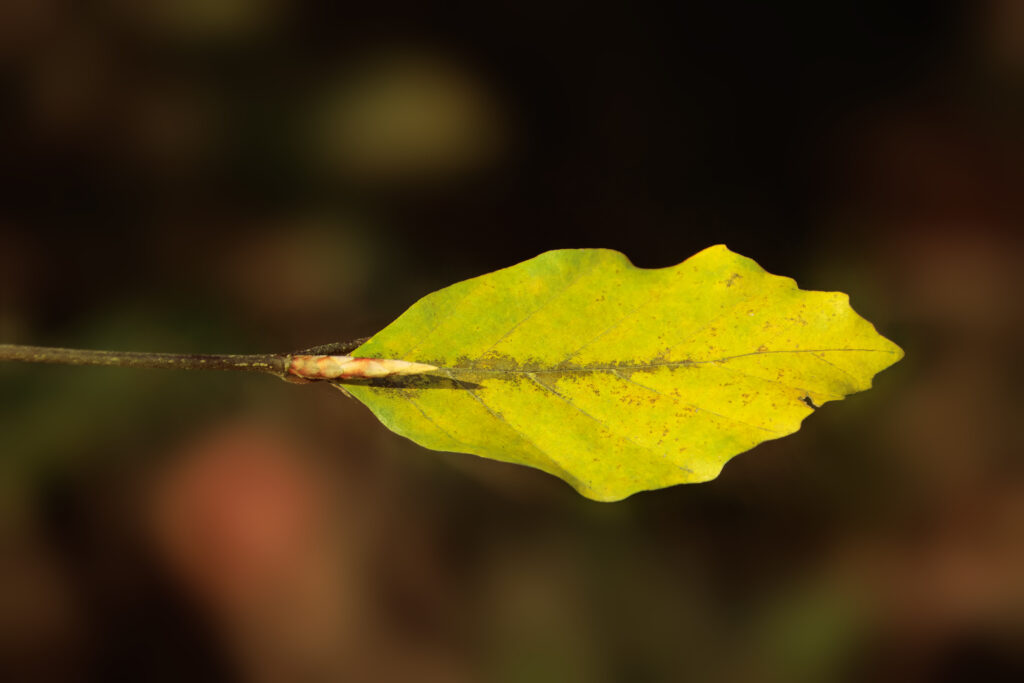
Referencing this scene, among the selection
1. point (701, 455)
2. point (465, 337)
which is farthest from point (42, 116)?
point (701, 455)

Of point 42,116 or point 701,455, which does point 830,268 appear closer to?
point 701,455

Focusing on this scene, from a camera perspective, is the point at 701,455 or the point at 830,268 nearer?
the point at 701,455

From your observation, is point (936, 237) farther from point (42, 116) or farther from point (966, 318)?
point (42, 116)

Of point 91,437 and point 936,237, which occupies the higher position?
point 936,237

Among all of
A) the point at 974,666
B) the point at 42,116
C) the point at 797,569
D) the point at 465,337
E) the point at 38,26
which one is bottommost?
the point at 974,666

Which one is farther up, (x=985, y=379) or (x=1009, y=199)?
(x=1009, y=199)

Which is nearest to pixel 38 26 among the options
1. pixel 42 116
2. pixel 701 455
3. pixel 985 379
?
pixel 42 116
